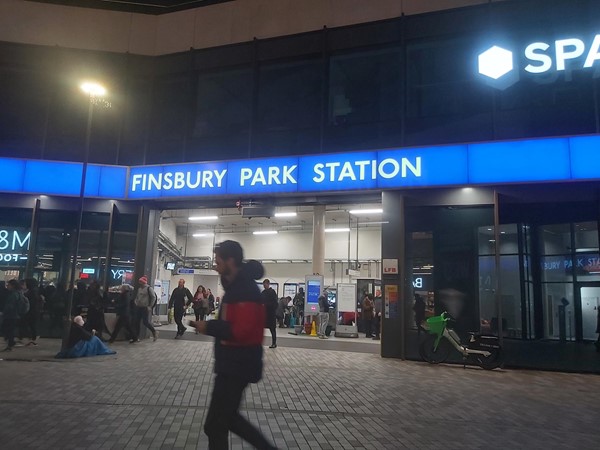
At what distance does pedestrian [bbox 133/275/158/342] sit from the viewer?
12.0 metres

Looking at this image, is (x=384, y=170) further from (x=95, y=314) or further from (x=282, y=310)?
(x=282, y=310)

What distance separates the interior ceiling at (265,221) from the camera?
25.2 m

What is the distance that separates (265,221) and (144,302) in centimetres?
1779

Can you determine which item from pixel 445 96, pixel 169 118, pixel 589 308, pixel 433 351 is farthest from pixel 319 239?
pixel 589 308

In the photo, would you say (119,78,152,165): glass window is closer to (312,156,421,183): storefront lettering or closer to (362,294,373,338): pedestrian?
(312,156,421,183): storefront lettering

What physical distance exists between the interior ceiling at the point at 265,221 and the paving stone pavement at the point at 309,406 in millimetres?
14373

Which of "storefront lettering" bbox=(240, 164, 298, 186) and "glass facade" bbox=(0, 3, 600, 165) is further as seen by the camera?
"storefront lettering" bbox=(240, 164, 298, 186)

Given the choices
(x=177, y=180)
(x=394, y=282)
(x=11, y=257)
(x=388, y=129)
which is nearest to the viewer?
(x=394, y=282)

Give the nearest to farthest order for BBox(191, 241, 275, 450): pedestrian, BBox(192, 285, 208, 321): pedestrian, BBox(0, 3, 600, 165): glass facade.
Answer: BBox(191, 241, 275, 450): pedestrian, BBox(0, 3, 600, 165): glass facade, BBox(192, 285, 208, 321): pedestrian

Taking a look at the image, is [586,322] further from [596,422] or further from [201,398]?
[201,398]

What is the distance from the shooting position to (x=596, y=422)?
18.0ft

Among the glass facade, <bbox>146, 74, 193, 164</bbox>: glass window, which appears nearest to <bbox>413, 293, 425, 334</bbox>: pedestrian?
the glass facade

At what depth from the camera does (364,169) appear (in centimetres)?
1086

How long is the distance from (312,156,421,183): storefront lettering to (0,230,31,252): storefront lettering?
8241mm
